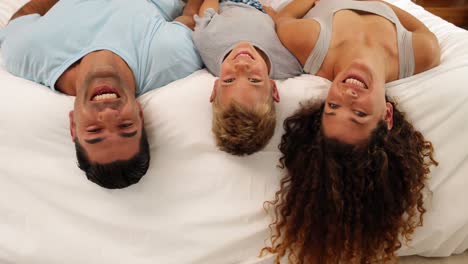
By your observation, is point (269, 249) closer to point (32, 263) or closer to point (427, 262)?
point (427, 262)

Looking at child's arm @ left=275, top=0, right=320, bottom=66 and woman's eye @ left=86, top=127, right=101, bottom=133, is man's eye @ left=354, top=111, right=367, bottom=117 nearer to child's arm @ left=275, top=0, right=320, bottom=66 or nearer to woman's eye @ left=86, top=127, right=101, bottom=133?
child's arm @ left=275, top=0, right=320, bottom=66

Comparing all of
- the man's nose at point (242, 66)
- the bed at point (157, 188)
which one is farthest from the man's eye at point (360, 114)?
the man's nose at point (242, 66)

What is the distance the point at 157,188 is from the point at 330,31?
2.52 feet

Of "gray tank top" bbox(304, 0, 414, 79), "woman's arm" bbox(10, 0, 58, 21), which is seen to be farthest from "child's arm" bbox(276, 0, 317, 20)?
"woman's arm" bbox(10, 0, 58, 21)

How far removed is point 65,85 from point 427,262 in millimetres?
1279

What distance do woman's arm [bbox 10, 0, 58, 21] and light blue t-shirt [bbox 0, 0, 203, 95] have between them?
19 centimetres

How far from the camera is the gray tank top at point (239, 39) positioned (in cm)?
124

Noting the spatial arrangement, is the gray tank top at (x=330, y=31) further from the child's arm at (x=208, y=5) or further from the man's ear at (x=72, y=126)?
the man's ear at (x=72, y=126)

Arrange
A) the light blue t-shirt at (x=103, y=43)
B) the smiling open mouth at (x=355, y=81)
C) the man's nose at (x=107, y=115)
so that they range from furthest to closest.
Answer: the light blue t-shirt at (x=103, y=43) → the smiling open mouth at (x=355, y=81) → the man's nose at (x=107, y=115)

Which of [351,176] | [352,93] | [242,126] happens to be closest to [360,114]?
[352,93]

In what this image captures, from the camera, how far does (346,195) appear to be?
3.52 ft

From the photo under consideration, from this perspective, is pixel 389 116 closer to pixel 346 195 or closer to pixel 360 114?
pixel 360 114

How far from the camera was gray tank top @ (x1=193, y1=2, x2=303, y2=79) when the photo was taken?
1237 millimetres

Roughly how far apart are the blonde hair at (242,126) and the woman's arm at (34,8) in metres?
0.94
